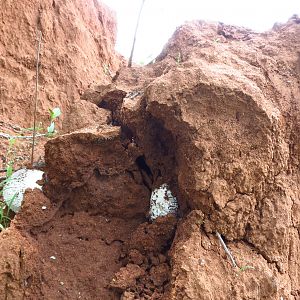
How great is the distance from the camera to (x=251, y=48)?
10.6ft

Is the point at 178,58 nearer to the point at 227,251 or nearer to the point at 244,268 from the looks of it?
the point at 227,251

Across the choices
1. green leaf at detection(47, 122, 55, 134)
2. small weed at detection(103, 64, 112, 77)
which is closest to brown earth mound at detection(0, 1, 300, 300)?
green leaf at detection(47, 122, 55, 134)

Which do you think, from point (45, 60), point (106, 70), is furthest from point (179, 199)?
point (106, 70)

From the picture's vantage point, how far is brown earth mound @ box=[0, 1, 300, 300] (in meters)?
2.37

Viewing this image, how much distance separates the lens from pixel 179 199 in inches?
105

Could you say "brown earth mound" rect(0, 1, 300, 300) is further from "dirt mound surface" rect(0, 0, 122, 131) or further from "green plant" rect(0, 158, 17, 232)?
"dirt mound surface" rect(0, 0, 122, 131)

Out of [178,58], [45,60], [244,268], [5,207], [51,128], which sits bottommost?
[244,268]

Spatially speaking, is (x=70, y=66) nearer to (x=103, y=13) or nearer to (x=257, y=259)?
(x=103, y=13)

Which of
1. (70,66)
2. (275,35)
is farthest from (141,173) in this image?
(70,66)

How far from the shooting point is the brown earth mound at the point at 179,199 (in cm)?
237

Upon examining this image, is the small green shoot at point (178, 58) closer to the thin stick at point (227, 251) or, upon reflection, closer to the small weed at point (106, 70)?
the thin stick at point (227, 251)

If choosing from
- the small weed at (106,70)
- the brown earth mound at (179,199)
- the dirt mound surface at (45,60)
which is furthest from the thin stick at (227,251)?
the small weed at (106,70)

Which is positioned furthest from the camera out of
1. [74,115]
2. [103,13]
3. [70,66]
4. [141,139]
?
[103,13]

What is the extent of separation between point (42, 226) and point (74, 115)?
1317mm
